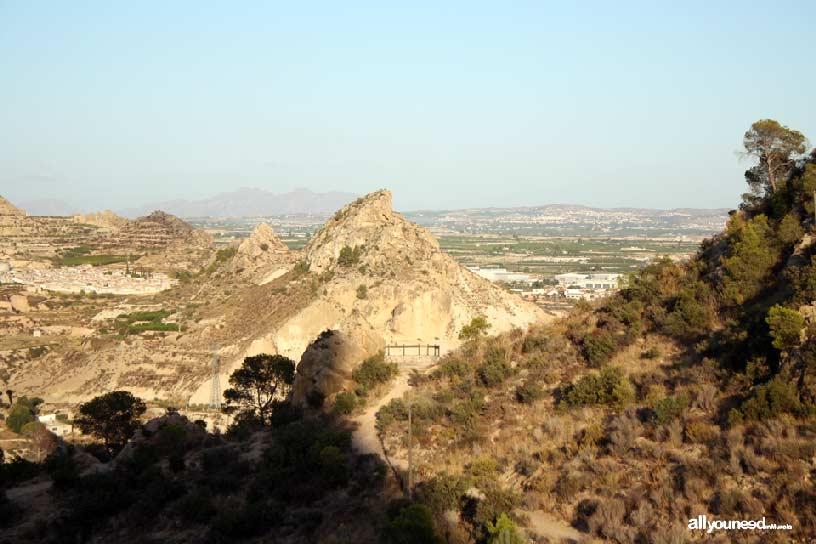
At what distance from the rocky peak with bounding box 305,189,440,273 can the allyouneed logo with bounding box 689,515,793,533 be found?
110ft

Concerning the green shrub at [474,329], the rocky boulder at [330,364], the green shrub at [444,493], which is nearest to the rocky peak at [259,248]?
the green shrub at [474,329]

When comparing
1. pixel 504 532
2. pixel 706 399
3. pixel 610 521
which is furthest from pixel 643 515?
pixel 706 399

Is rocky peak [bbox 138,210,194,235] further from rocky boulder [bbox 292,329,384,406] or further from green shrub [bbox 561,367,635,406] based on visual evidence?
green shrub [bbox 561,367,635,406]

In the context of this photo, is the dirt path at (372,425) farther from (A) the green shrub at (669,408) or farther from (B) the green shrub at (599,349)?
(A) the green shrub at (669,408)

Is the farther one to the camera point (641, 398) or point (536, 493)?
point (641, 398)

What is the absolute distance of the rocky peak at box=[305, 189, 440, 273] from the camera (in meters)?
44.8

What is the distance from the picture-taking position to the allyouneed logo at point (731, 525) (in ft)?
35.0

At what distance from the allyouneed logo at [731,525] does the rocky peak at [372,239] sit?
33425 mm

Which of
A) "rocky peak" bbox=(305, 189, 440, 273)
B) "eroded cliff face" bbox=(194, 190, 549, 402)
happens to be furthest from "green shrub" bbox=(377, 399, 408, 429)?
"rocky peak" bbox=(305, 189, 440, 273)

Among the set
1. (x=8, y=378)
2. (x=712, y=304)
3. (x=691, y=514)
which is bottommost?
(x=8, y=378)

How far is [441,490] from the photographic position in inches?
559

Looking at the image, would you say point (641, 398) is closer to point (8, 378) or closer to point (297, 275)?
point (297, 275)

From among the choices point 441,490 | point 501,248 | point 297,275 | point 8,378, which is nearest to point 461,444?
point 441,490

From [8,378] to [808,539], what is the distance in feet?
155
